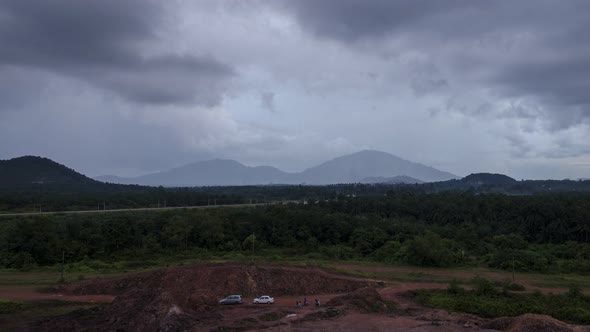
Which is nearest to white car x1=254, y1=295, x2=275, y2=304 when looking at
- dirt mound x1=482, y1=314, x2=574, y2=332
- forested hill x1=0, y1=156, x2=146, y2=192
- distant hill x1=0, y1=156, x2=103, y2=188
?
dirt mound x1=482, y1=314, x2=574, y2=332

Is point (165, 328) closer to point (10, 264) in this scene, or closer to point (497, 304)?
point (497, 304)

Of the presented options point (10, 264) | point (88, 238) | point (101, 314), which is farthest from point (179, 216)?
point (101, 314)

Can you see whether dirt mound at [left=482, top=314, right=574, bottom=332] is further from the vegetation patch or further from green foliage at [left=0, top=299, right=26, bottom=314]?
green foliage at [left=0, top=299, right=26, bottom=314]

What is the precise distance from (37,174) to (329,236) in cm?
13120

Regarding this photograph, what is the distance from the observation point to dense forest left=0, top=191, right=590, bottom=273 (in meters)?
46.5

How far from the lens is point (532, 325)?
71.7 feet

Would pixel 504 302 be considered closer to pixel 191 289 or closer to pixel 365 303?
pixel 365 303

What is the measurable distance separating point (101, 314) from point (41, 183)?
5417 inches

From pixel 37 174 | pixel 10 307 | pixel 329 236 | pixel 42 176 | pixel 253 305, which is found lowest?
pixel 253 305

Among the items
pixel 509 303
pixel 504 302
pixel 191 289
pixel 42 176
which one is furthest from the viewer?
pixel 42 176

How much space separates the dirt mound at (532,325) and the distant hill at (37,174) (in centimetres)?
14280

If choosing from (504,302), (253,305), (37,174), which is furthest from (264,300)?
(37,174)

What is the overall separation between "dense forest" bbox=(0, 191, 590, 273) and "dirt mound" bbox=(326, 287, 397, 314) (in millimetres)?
16777

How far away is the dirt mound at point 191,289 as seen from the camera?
24.6 metres
